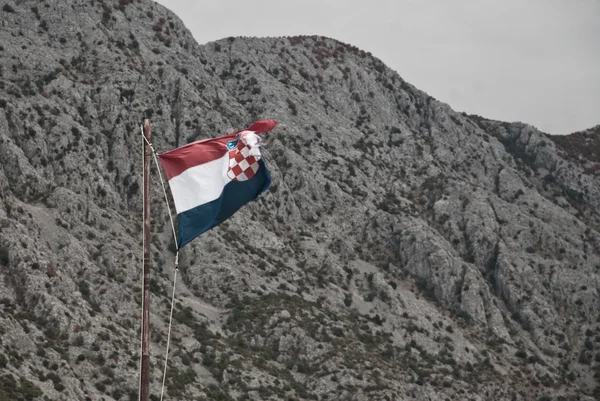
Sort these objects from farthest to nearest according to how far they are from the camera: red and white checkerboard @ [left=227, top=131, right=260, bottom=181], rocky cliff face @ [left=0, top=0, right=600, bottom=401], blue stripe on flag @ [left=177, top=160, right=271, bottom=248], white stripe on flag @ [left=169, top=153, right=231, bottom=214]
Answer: rocky cliff face @ [left=0, top=0, right=600, bottom=401], red and white checkerboard @ [left=227, top=131, right=260, bottom=181], white stripe on flag @ [left=169, top=153, right=231, bottom=214], blue stripe on flag @ [left=177, top=160, right=271, bottom=248]

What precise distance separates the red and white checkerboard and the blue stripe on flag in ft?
0.65

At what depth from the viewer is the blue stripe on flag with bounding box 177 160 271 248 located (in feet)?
74.9

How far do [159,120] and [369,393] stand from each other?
158 ft

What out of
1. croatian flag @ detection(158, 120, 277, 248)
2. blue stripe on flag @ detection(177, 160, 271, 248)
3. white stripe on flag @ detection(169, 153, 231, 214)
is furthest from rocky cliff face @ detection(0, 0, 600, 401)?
white stripe on flag @ detection(169, 153, 231, 214)

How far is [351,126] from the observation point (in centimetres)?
12650

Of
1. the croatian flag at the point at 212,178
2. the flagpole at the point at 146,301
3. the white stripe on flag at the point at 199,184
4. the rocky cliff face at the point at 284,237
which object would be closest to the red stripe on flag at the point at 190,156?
the croatian flag at the point at 212,178

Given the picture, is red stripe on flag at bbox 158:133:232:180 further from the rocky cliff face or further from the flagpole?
the rocky cliff face

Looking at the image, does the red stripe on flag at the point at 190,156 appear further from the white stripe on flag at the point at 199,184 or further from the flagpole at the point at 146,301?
the flagpole at the point at 146,301

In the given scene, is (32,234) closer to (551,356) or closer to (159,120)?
(159,120)

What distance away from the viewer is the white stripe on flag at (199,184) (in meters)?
23.0

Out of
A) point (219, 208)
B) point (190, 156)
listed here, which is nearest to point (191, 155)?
point (190, 156)

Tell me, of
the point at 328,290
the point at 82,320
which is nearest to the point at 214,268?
the point at 328,290

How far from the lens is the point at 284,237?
99.0m

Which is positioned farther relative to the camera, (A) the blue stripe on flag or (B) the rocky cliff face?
(B) the rocky cliff face
